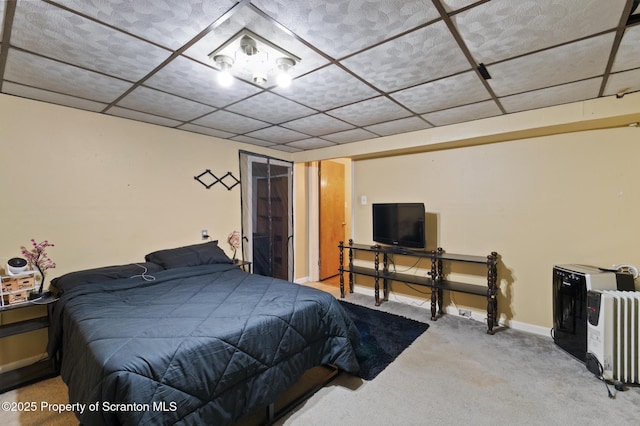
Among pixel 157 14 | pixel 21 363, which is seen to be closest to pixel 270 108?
pixel 157 14

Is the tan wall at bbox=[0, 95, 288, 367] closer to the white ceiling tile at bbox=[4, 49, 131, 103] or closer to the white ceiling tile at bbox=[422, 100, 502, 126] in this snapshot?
the white ceiling tile at bbox=[4, 49, 131, 103]

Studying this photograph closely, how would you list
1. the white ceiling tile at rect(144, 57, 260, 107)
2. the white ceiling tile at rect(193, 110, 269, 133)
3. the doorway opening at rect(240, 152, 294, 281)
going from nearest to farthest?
1. the white ceiling tile at rect(144, 57, 260, 107)
2. the white ceiling tile at rect(193, 110, 269, 133)
3. the doorway opening at rect(240, 152, 294, 281)

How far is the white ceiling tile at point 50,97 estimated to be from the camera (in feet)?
7.61

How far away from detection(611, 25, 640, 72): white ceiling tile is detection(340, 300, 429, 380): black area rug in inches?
Result: 112

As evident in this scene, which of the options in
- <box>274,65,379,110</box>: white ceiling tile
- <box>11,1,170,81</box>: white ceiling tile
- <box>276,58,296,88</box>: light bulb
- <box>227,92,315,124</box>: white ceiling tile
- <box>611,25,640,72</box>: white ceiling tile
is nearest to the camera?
<box>11,1,170,81</box>: white ceiling tile

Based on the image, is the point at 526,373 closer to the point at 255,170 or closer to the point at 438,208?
the point at 438,208

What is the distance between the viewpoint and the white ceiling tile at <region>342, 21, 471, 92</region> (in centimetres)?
164

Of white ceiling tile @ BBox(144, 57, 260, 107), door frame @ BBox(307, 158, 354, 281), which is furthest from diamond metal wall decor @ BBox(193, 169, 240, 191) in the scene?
door frame @ BBox(307, 158, 354, 281)

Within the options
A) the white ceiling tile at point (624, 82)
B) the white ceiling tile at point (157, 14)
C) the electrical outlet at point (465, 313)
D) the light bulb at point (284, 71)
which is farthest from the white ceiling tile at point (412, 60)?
the electrical outlet at point (465, 313)

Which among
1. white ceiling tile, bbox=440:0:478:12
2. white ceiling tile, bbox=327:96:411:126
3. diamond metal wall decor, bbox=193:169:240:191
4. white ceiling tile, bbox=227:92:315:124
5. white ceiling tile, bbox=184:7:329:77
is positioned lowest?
diamond metal wall decor, bbox=193:169:240:191

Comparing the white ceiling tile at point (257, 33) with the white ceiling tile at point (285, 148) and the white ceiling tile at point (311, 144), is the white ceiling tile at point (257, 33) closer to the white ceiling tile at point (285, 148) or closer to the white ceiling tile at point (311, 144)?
the white ceiling tile at point (311, 144)

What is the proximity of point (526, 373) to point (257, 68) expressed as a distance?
131 inches

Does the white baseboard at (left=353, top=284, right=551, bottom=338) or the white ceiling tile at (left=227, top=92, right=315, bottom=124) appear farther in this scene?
the white baseboard at (left=353, top=284, right=551, bottom=338)

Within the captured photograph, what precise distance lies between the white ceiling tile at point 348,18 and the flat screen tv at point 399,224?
2589mm
